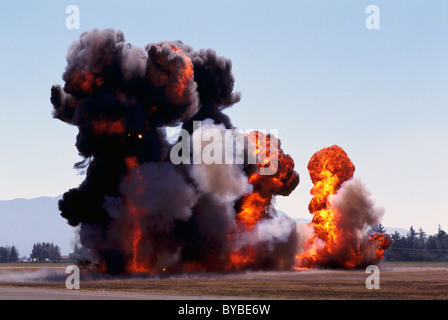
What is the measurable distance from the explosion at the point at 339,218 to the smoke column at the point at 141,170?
15.8 m

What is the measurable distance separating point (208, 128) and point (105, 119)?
16.4 m

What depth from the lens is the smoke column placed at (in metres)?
84.8

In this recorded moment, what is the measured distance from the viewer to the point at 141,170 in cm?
8612

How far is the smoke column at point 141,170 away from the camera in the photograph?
84812mm

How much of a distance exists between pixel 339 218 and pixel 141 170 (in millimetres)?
34744

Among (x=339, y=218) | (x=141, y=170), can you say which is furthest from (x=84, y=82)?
(x=339, y=218)

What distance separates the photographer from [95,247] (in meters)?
85.4
